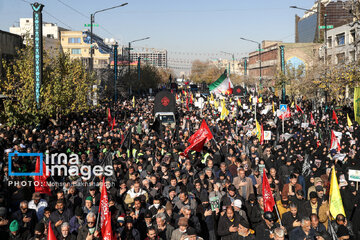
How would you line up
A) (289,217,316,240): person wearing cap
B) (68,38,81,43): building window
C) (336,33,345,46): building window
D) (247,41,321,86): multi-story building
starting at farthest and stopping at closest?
(68,38,81,43): building window < (247,41,321,86): multi-story building < (336,33,345,46): building window < (289,217,316,240): person wearing cap

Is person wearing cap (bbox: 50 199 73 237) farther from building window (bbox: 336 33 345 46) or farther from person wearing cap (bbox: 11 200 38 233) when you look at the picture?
building window (bbox: 336 33 345 46)

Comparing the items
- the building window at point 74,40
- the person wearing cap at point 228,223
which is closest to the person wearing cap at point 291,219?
the person wearing cap at point 228,223

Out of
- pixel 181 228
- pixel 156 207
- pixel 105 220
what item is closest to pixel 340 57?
pixel 156 207

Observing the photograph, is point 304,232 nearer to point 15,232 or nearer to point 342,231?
point 342,231

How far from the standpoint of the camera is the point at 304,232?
7.01m

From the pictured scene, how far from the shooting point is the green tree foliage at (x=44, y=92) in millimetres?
20078

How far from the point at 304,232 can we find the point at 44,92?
18.3 metres

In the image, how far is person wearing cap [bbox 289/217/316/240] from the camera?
696 cm

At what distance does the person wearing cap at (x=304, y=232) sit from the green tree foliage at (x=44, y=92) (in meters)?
14.2

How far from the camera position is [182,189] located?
9.02m

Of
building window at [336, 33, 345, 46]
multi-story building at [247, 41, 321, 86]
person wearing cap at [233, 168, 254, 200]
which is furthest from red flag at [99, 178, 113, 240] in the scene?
multi-story building at [247, 41, 321, 86]

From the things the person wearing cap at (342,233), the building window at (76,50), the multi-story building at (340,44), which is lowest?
the person wearing cap at (342,233)

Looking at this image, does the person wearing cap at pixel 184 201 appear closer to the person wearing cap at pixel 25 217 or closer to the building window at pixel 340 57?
the person wearing cap at pixel 25 217

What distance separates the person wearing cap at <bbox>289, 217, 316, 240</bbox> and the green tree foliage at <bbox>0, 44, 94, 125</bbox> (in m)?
14.2
